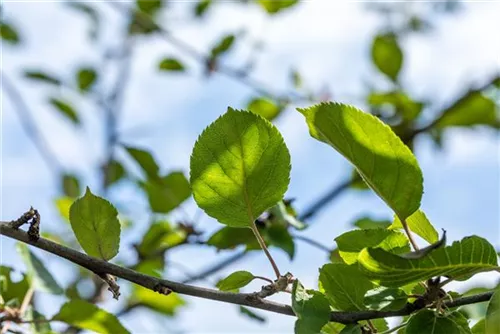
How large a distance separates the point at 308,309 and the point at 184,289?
8cm

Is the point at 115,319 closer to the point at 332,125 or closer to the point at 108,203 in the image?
the point at 108,203

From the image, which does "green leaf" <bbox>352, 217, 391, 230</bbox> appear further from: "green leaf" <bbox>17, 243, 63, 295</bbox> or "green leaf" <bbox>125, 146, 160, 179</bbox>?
"green leaf" <bbox>17, 243, 63, 295</bbox>

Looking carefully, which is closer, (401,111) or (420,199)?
(420,199)

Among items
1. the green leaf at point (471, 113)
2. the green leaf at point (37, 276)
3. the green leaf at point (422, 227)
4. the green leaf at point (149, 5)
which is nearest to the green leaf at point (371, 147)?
the green leaf at point (422, 227)

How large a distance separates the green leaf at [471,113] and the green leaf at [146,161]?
0.57 meters

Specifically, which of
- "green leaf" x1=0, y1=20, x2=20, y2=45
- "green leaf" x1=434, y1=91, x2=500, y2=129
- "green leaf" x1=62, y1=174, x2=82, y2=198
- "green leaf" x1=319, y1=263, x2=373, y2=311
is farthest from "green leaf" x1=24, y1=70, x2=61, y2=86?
"green leaf" x1=319, y1=263, x2=373, y2=311

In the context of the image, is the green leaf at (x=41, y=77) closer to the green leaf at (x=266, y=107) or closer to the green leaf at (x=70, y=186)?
the green leaf at (x=70, y=186)

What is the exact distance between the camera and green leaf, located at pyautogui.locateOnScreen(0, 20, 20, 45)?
1282 millimetres

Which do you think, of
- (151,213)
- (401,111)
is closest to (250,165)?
(151,213)

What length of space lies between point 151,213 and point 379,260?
649 mm

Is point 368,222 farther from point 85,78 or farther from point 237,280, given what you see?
point 85,78

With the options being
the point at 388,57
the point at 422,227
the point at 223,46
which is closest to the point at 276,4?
the point at 223,46

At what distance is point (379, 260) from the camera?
15.4 inches

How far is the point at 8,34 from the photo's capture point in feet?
4.52
